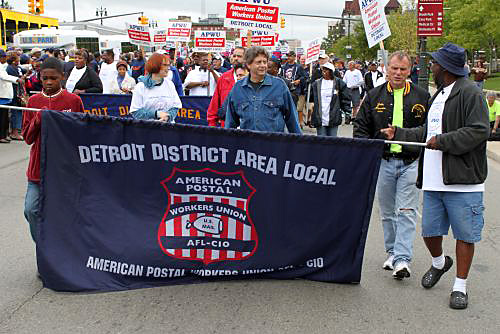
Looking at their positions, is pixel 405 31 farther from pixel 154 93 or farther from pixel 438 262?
pixel 438 262

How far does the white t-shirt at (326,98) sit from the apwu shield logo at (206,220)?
526 centimetres

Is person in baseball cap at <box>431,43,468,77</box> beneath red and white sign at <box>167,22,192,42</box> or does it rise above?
beneath

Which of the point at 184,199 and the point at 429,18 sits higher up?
the point at 429,18

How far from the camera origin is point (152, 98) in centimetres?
656

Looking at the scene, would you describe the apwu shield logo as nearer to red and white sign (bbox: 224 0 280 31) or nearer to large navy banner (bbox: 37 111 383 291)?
large navy banner (bbox: 37 111 383 291)

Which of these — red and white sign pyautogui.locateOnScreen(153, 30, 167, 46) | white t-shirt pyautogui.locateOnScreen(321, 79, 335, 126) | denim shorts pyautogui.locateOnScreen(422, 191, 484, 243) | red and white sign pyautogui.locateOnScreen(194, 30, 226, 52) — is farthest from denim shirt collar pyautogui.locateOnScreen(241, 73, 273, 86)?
red and white sign pyautogui.locateOnScreen(153, 30, 167, 46)

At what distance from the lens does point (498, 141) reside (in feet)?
50.4

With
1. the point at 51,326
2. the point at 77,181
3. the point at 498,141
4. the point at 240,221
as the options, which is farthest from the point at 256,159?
the point at 498,141

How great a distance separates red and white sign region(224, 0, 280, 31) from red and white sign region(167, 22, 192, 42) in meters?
9.64

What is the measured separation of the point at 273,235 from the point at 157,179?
992 millimetres

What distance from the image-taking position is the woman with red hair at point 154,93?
644 cm

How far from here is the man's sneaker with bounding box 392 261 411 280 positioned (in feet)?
17.3

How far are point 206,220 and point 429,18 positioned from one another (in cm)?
1363

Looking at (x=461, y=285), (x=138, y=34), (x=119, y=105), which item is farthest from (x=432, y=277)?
(x=138, y=34)
